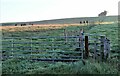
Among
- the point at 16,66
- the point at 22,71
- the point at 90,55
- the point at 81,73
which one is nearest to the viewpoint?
the point at 81,73

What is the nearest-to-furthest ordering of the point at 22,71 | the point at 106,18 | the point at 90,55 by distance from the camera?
1. the point at 22,71
2. the point at 90,55
3. the point at 106,18

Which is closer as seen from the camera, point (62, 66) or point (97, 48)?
point (62, 66)

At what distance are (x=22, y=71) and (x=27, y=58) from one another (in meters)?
2.66

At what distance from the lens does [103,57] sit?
12438mm

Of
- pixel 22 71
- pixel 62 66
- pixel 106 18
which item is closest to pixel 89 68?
pixel 62 66

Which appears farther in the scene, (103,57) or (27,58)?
(27,58)

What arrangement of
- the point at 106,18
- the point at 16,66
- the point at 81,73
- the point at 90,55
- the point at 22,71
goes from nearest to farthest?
the point at 81,73, the point at 22,71, the point at 16,66, the point at 90,55, the point at 106,18

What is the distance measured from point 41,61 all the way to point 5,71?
2.26 m

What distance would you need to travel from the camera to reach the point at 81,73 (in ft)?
33.7

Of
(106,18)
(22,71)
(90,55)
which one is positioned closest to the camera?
(22,71)

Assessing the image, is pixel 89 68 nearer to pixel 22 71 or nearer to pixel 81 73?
pixel 81 73

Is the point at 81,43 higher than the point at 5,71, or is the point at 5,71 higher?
the point at 81,43

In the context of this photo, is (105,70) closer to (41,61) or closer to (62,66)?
(62,66)

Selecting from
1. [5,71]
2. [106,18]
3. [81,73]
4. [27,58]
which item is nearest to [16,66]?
[5,71]
